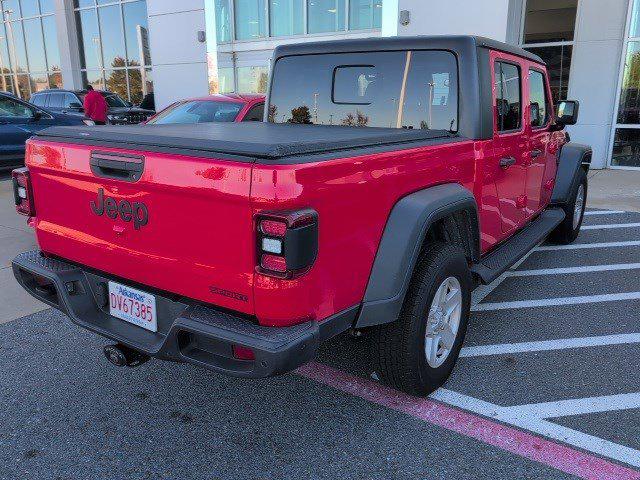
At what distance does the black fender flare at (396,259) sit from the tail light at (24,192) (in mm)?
1906

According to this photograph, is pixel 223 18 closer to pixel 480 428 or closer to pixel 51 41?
pixel 51 41

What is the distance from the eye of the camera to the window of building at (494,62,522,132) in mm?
3590

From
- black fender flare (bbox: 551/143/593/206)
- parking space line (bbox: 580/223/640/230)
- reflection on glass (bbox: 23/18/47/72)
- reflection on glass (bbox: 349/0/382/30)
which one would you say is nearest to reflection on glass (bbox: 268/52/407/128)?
black fender flare (bbox: 551/143/593/206)

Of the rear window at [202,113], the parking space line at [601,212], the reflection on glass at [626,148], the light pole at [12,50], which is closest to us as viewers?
the rear window at [202,113]

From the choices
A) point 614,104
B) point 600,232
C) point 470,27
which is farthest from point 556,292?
point 614,104

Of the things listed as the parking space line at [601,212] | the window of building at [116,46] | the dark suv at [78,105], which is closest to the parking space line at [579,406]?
the parking space line at [601,212]

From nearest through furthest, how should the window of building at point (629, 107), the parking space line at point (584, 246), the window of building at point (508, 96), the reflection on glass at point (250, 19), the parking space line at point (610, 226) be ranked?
1. the window of building at point (508, 96)
2. the parking space line at point (584, 246)
3. the parking space line at point (610, 226)
4. the window of building at point (629, 107)
5. the reflection on glass at point (250, 19)

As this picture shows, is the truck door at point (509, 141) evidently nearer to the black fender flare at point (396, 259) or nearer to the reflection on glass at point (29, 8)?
the black fender flare at point (396, 259)

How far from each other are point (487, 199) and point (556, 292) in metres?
1.64

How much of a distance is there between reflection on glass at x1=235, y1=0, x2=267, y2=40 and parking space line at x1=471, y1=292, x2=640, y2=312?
48.8 ft

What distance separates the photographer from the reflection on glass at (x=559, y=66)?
37.1 ft

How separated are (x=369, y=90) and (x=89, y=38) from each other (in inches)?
930

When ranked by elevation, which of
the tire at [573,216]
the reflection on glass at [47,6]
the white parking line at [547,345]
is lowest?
the white parking line at [547,345]

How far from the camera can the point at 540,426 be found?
266 cm
